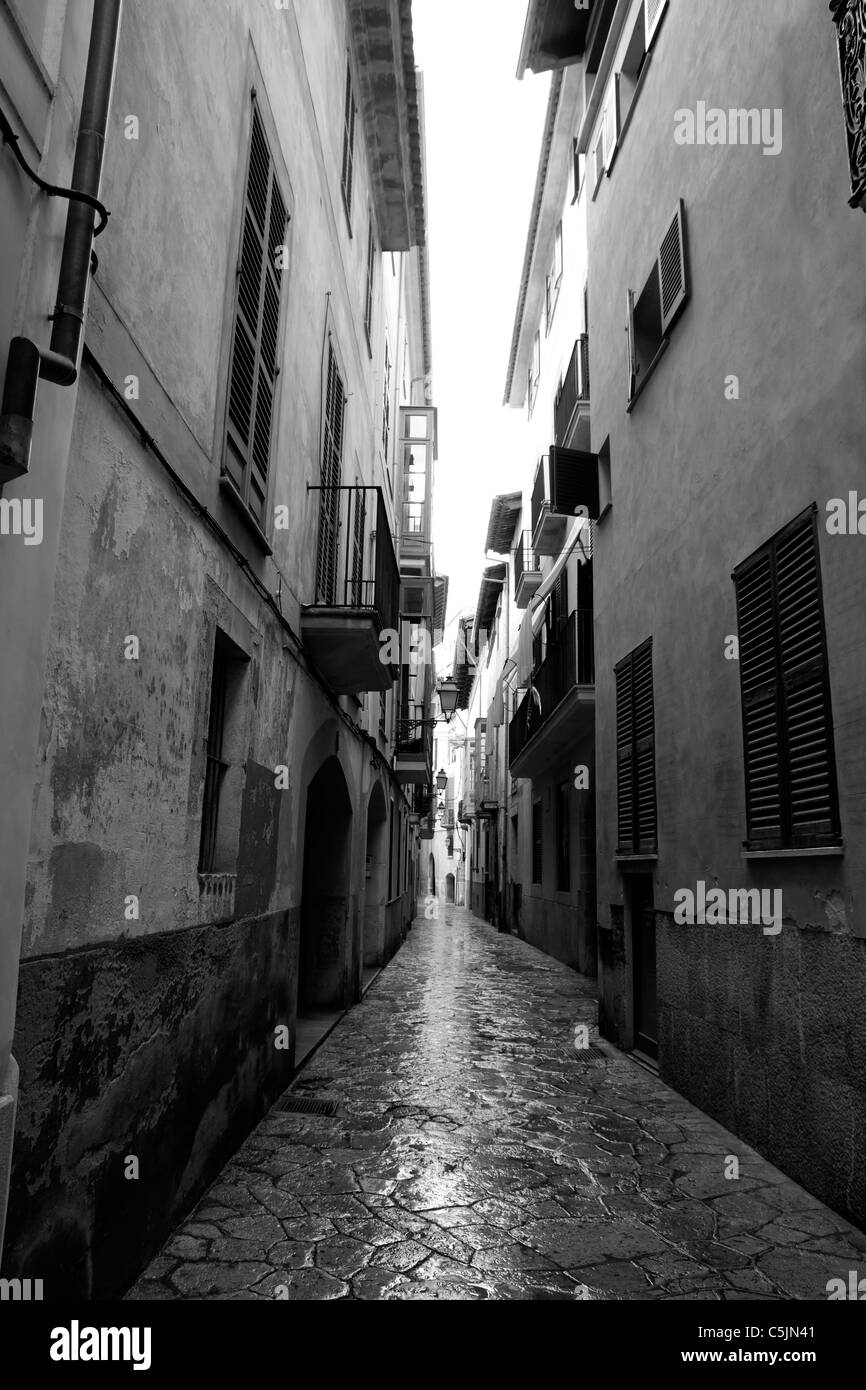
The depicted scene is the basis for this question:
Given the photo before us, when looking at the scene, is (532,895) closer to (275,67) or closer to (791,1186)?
(791,1186)

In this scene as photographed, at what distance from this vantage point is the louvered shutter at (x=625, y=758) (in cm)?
918

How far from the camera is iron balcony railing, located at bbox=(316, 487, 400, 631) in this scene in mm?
8852

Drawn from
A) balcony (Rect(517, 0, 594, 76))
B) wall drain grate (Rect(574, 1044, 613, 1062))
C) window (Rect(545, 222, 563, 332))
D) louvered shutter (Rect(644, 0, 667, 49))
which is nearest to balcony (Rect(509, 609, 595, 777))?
wall drain grate (Rect(574, 1044, 613, 1062))

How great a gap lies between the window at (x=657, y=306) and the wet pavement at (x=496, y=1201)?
6745 millimetres

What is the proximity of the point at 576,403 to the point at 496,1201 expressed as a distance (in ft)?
37.0

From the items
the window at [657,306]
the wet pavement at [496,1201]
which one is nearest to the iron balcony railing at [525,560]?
the window at [657,306]

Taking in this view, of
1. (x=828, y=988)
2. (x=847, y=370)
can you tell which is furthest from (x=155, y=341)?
(x=828, y=988)

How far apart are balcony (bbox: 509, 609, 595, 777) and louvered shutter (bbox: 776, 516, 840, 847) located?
7153mm

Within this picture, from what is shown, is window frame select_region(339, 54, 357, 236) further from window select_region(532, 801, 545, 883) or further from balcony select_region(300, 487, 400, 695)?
window select_region(532, 801, 545, 883)


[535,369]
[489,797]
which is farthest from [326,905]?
[489,797]

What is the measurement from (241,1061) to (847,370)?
5.53 m

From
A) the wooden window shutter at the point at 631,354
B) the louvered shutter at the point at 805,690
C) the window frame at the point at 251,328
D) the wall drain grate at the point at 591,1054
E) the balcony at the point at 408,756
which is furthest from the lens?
the balcony at the point at 408,756

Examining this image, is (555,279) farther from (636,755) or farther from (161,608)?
(161,608)

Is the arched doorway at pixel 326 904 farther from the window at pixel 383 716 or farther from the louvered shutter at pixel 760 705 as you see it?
the louvered shutter at pixel 760 705
